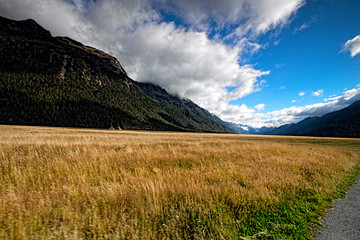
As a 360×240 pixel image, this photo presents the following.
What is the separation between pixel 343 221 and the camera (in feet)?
11.6

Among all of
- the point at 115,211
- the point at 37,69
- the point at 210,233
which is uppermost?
the point at 37,69

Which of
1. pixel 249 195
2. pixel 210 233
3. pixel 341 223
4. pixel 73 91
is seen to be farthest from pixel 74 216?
pixel 73 91

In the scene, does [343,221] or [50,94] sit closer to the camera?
[343,221]

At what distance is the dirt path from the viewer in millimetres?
3029

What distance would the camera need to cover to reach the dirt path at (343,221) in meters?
3.03

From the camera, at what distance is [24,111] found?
120125 mm

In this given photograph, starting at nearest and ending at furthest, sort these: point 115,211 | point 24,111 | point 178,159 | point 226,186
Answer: point 115,211
point 226,186
point 178,159
point 24,111

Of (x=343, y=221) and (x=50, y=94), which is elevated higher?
(x=50, y=94)

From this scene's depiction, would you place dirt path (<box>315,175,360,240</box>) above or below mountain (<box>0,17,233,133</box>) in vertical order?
below

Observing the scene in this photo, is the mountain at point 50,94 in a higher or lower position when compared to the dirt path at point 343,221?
higher

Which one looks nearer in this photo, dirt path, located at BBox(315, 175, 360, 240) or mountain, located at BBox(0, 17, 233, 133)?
dirt path, located at BBox(315, 175, 360, 240)

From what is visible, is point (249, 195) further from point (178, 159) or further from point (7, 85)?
point (7, 85)

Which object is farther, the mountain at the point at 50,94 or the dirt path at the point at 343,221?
the mountain at the point at 50,94

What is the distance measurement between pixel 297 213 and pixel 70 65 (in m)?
255
